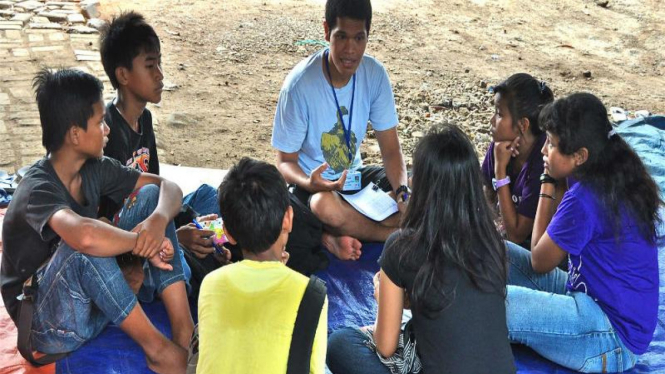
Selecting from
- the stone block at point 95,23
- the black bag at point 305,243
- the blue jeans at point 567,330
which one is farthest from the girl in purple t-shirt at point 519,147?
the stone block at point 95,23

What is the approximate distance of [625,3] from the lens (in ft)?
30.9

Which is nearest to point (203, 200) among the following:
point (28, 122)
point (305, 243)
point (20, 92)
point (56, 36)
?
point (305, 243)

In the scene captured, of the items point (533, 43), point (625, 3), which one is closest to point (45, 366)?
point (533, 43)

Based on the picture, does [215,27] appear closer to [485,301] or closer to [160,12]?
[160,12]

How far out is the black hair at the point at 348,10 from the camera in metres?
3.68

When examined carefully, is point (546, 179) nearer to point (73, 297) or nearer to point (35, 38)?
point (73, 297)

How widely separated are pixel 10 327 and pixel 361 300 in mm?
1499

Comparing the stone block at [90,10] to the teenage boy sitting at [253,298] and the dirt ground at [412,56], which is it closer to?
the dirt ground at [412,56]

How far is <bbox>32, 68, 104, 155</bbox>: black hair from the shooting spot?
9.11 ft

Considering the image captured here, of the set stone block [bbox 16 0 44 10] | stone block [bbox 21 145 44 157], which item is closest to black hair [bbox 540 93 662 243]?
stone block [bbox 21 145 44 157]

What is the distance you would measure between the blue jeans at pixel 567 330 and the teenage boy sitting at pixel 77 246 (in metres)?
1.28

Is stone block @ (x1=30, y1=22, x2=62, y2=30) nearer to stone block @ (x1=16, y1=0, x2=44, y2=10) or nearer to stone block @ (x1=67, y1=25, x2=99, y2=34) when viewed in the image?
stone block @ (x1=67, y1=25, x2=99, y2=34)

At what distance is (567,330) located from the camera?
287 centimetres

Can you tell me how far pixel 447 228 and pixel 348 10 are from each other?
1.65 metres
